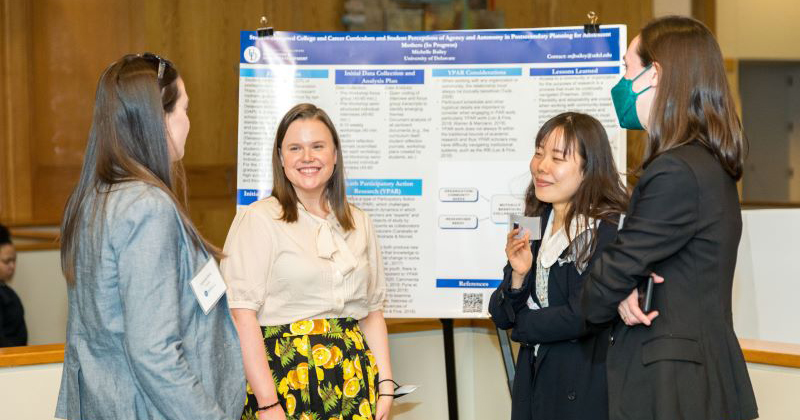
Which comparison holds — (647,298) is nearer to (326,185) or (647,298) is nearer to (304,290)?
(304,290)

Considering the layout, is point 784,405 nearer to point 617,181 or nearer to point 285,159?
point 617,181

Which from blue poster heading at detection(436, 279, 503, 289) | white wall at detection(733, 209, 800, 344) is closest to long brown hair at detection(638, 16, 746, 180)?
blue poster heading at detection(436, 279, 503, 289)

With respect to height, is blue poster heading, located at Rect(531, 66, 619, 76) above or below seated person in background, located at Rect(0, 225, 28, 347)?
above

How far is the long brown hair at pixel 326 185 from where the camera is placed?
266 centimetres

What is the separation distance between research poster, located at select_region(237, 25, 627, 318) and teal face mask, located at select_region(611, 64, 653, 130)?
105cm

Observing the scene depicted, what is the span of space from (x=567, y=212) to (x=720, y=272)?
669mm

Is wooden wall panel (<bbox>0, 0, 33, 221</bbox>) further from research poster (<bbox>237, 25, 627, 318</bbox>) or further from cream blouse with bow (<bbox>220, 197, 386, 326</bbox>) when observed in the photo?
cream blouse with bow (<bbox>220, 197, 386, 326</bbox>)

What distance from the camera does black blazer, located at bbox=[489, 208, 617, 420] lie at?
7.70 ft

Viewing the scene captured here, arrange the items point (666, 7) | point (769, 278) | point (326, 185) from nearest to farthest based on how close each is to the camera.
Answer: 1. point (326, 185)
2. point (769, 278)
3. point (666, 7)

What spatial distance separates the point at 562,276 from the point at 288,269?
0.75 m

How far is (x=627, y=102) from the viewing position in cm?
207

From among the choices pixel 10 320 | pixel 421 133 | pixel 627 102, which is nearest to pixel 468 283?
pixel 421 133

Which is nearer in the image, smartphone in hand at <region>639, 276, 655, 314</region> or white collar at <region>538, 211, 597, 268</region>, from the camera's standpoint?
smartphone in hand at <region>639, 276, 655, 314</region>

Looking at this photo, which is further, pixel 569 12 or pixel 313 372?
pixel 569 12
